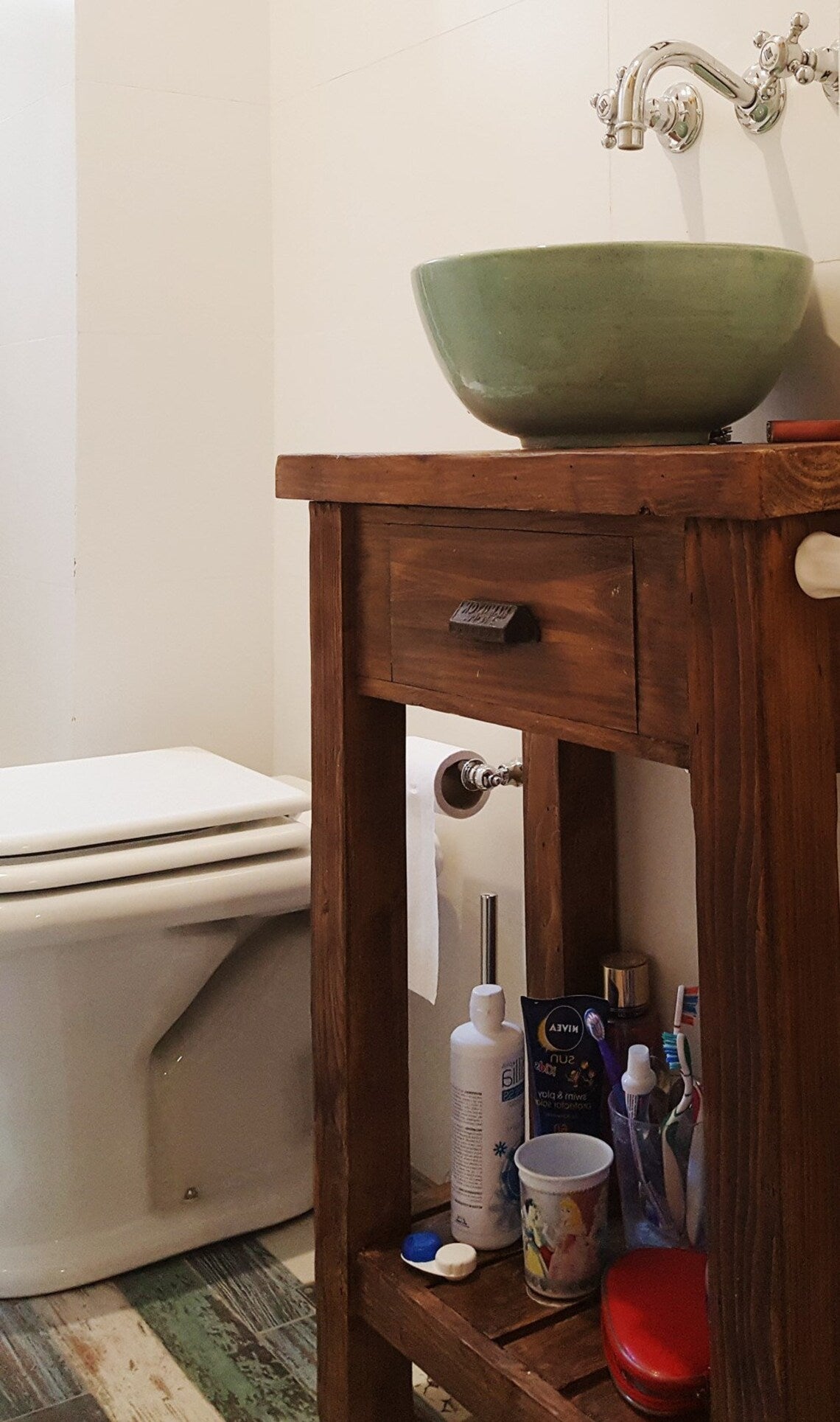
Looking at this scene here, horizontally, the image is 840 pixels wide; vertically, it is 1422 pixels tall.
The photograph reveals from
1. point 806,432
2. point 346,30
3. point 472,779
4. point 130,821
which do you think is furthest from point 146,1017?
point 346,30

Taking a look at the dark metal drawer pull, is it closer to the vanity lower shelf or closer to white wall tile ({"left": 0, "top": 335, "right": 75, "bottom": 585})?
the vanity lower shelf

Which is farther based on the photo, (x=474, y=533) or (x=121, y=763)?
(x=121, y=763)

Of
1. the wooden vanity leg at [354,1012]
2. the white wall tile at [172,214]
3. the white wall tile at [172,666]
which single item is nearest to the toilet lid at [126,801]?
the white wall tile at [172,666]

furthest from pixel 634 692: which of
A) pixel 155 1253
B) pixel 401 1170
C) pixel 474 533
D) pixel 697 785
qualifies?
pixel 155 1253

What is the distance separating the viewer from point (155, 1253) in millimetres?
1429

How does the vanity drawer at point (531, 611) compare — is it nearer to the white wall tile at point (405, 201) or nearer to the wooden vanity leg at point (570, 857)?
the wooden vanity leg at point (570, 857)

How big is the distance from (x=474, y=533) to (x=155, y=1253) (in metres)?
0.93

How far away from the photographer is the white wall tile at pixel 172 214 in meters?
1.74

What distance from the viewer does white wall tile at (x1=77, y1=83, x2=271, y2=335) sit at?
174 centimetres

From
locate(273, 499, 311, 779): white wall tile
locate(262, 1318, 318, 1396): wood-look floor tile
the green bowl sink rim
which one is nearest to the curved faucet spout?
the green bowl sink rim

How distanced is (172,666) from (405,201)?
696mm

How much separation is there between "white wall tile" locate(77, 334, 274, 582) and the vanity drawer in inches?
36.0

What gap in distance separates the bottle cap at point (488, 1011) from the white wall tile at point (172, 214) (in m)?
1.10

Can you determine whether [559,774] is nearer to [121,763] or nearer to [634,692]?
[634,692]
